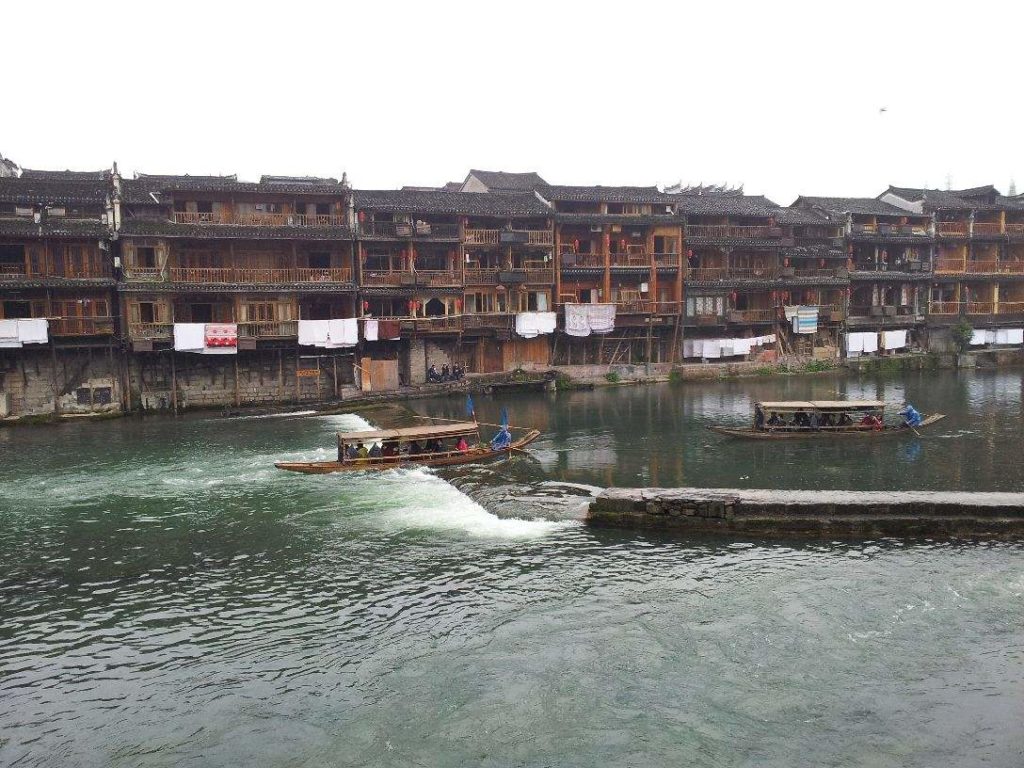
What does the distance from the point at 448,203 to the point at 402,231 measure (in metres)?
4.58

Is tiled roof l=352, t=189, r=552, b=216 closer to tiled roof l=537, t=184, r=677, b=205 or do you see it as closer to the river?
tiled roof l=537, t=184, r=677, b=205

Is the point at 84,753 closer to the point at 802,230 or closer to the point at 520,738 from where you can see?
the point at 520,738

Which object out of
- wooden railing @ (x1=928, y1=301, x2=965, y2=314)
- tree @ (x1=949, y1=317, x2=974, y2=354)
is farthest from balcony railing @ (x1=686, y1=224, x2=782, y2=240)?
tree @ (x1=949, y1=317, x2=974, y2=354)

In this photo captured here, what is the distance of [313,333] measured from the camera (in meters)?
50.7

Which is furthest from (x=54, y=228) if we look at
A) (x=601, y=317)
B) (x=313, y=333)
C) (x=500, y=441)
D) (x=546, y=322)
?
(x=601, y=317)

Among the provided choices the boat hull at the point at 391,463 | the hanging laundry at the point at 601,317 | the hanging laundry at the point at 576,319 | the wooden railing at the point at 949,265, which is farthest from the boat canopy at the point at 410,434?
the wooden railing at the point at 949,265

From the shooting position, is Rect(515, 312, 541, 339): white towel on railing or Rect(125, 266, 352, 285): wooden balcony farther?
Rect(515, 312, 541, 339): white towel on railing

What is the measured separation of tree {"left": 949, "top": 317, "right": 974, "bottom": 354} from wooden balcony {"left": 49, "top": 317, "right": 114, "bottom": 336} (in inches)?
2562

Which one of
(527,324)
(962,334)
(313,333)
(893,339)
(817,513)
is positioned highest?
(527,324)

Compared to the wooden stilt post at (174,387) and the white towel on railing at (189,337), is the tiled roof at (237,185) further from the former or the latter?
the wooden stilt post at (174,387)

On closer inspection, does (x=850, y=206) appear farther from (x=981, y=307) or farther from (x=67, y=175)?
(x=67, y=175)

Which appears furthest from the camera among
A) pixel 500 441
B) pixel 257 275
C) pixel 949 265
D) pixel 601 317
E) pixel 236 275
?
pixel 949 265

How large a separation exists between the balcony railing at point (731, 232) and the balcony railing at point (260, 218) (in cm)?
2772

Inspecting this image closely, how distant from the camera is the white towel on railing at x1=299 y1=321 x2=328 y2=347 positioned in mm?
50469
